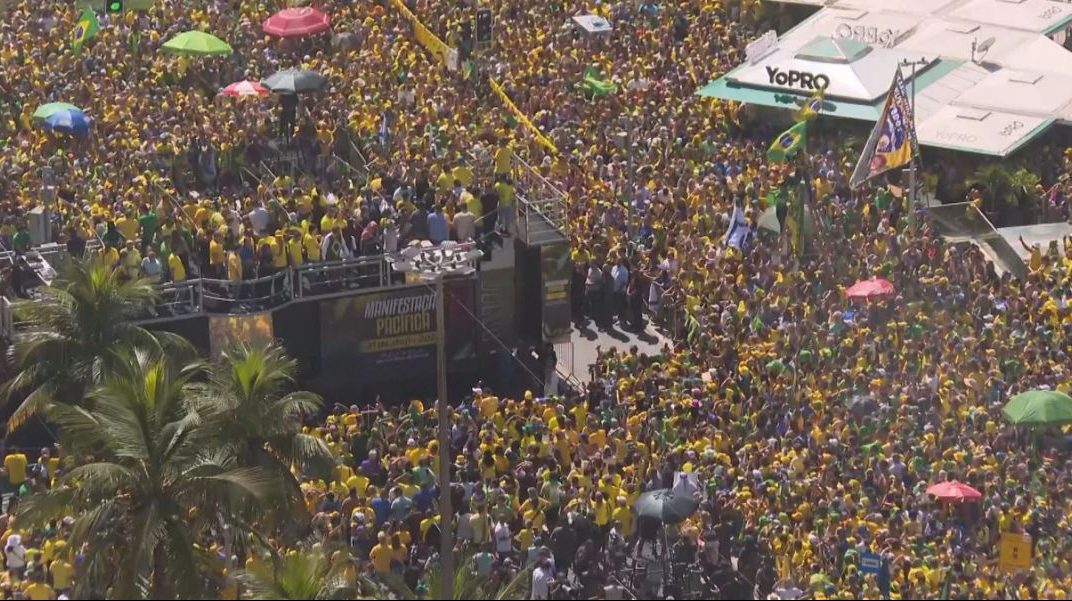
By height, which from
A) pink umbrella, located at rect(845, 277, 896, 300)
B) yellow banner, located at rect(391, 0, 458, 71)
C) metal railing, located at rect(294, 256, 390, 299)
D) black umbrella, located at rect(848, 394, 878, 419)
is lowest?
black umbrella, located at rect(848, 394, 878, 419)

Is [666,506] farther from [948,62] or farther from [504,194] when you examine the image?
[948,62]

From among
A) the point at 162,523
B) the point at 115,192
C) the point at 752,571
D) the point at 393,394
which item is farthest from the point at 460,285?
the point at 162,523

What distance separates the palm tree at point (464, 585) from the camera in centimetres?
2798

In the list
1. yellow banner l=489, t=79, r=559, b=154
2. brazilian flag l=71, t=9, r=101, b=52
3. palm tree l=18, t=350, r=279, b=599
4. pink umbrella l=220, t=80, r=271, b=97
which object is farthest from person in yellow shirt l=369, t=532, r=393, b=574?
brazilian flag l=71, t=9, r=101, b=52

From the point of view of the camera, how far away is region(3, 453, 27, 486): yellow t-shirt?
3653 cm

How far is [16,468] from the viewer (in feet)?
120

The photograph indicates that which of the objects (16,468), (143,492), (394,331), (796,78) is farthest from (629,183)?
(143,492)

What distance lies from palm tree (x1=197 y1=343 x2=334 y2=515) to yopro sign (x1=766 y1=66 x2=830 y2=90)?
20.7m

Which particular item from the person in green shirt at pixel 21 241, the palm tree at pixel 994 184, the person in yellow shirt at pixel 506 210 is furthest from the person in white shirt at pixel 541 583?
the palm tree at pixel 994 184

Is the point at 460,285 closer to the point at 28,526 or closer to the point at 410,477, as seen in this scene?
the point at 410,477

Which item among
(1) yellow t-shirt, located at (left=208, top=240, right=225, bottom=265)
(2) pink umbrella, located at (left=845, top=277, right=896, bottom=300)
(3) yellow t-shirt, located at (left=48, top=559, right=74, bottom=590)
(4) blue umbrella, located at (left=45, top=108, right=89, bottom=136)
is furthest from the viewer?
(4) blue umbrella, located at (left=45, top=108, right=89, bottom=136)

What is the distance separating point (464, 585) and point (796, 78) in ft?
80.2

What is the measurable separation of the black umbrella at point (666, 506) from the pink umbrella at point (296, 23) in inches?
766

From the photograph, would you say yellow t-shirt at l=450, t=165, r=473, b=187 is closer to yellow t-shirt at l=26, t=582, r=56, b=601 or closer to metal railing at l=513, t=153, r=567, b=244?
metal railing at l=513, t=153, r=567, b=244
